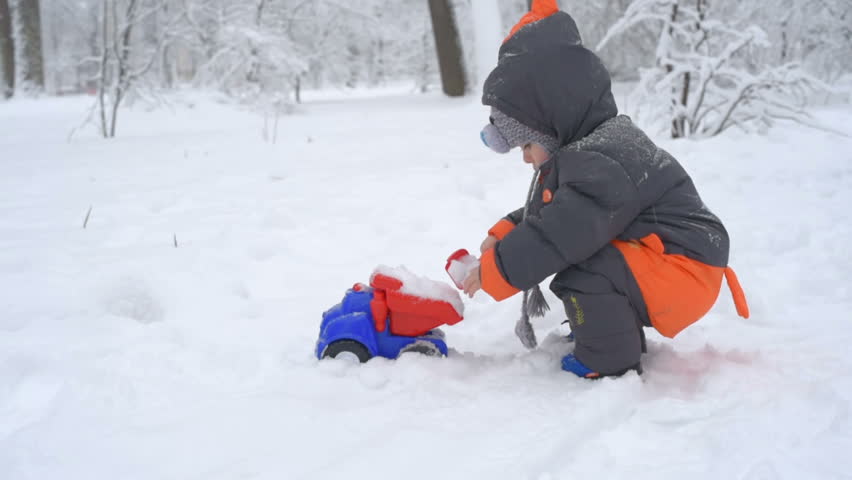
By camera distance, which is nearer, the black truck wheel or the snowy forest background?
the black truck wheel

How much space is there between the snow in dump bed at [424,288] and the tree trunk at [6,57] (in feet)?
48.4

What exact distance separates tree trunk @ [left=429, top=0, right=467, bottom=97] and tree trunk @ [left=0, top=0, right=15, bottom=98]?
9.36m

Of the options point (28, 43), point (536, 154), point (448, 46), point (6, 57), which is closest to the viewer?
point (536, 154)

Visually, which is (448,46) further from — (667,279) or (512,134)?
(667,279)

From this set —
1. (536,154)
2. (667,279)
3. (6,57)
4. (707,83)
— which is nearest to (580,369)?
(667,279)

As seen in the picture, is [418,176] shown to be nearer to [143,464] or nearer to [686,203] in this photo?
[686,203]

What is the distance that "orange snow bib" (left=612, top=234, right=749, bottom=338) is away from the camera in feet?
5.27

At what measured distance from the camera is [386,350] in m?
1.80

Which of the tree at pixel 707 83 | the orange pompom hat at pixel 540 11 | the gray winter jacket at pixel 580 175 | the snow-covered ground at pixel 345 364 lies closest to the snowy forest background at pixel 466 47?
the tree at pixel 707 83

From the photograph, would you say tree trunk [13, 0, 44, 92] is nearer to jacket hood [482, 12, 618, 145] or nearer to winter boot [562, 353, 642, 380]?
jacket hood [482, 12, 618, 145]

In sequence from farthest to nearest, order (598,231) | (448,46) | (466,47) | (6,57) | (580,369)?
(466,47), (6,57), (448,46), (580,369), (598,231)

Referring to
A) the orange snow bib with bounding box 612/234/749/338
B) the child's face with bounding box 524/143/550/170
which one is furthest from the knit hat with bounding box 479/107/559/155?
the orange snow bib with bounding box 612/234/749/338

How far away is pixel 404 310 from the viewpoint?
1773mm

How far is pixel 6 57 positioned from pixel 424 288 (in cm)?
1551
